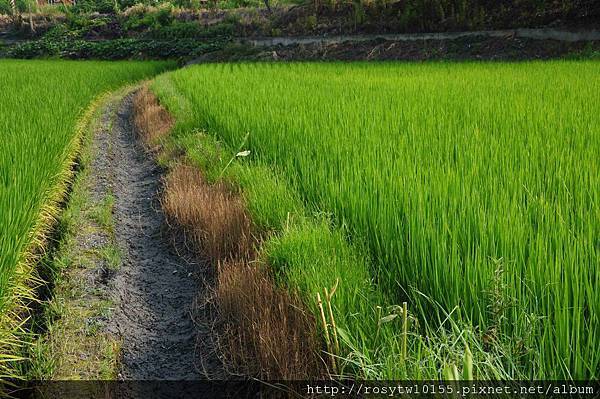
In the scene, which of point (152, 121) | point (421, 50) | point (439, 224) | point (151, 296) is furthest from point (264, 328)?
point (421, 50)

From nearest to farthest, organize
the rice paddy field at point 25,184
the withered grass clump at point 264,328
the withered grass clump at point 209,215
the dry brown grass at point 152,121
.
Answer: the withered grass clump at point 264,328 → the rice paddy field at point 25,184 → the withered grass clump at point 209,215 → the dry brown grass at point 152,121

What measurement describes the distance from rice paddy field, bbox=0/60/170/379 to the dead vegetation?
72 centimetres

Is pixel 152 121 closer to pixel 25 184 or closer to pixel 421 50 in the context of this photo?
pixel 25 184

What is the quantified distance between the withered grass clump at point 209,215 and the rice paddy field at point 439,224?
0.49ft

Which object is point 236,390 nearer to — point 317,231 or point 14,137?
point 317,231

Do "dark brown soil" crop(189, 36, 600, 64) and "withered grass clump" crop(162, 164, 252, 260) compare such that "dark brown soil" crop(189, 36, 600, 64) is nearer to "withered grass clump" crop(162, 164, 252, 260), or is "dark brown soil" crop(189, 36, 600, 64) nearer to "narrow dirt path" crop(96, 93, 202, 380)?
"withered grass clump" crop(162, 164, 252, 260)

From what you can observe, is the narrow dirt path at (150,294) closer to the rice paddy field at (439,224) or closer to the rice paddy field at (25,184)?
the rice paddy field at (25,184)

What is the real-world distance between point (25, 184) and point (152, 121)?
3.69 m

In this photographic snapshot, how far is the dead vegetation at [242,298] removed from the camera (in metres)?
1.53

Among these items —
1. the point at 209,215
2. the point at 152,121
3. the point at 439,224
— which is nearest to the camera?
the point at 439,224

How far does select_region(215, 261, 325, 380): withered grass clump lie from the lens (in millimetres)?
1497

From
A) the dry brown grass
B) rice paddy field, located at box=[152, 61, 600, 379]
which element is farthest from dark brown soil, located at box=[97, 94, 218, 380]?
the dry brown grass

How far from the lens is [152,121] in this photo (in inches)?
237

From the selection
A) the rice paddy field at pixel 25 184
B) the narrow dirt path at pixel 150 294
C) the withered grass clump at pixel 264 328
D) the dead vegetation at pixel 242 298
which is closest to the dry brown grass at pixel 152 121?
the rice paddy field at pixel 25 184
